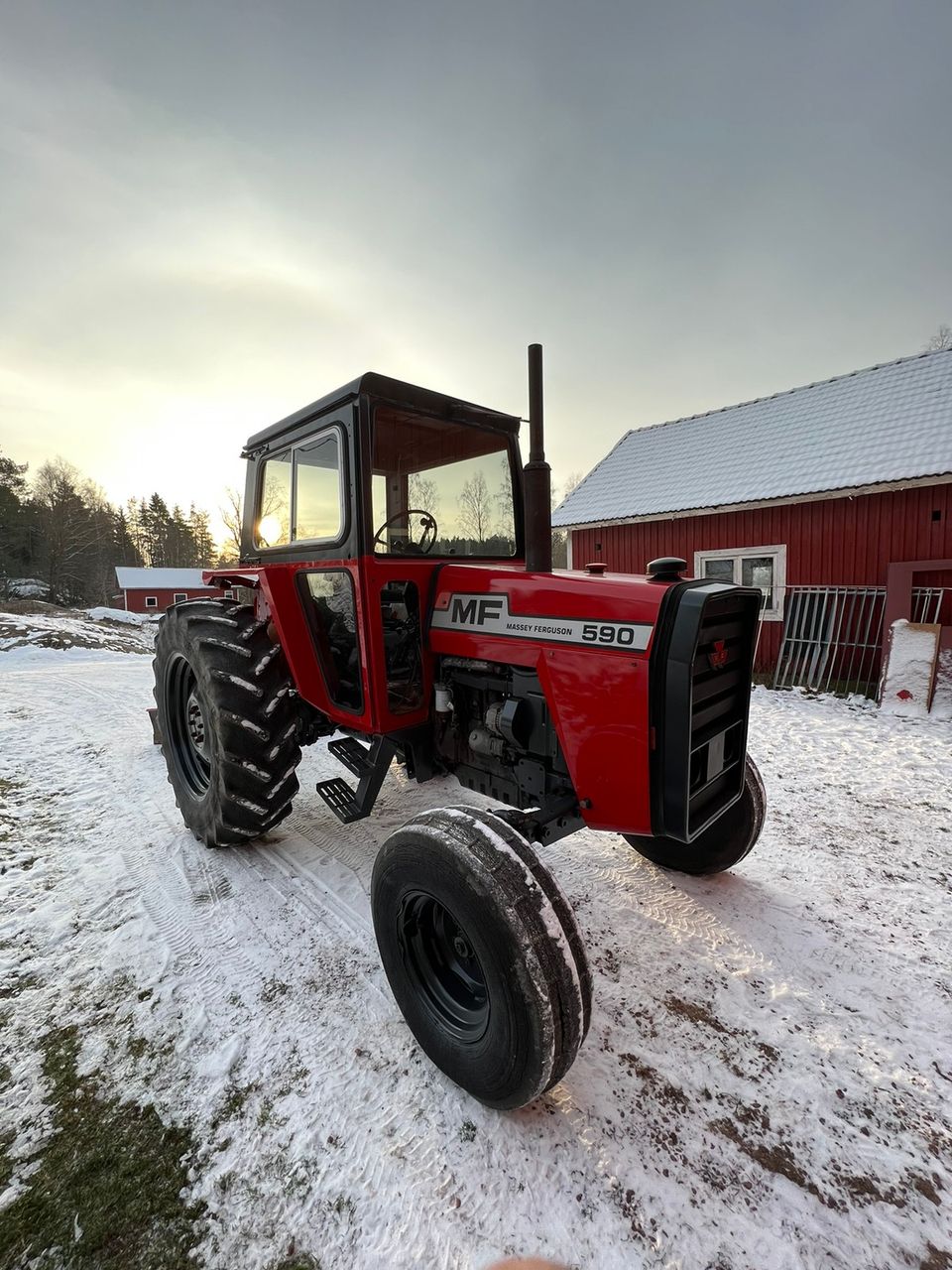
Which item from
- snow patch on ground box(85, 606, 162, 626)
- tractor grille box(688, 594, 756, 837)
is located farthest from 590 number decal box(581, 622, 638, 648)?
snow patch on ground box(85, 606, 162, 626)

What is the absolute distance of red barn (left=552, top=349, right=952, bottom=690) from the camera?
25.0 feet

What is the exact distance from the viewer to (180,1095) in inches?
68.0

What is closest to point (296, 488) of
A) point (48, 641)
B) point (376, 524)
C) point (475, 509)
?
point (376, 524)

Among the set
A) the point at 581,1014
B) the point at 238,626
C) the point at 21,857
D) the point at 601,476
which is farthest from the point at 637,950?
the point at 601,476

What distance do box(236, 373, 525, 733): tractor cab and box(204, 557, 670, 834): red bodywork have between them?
0.02m

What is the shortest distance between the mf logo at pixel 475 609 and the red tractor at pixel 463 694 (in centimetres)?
1

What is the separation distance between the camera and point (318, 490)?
291 centimetres

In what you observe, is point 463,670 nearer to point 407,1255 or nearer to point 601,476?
point 407,1255

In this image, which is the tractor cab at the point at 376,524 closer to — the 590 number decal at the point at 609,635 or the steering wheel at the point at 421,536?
the steering wheel at the point at 421,536

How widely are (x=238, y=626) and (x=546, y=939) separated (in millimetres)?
2451

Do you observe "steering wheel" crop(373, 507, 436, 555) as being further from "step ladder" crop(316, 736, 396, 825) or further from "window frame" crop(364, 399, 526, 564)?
"step ladder" crop(316, 736, 396, 825)

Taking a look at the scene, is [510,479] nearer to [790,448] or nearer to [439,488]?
[439,488]

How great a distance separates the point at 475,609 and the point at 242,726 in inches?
55.3

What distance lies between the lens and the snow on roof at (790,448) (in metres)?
8.09
